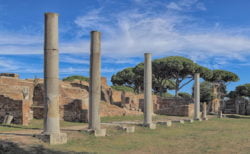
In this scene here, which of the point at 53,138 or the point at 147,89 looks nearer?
the point at 53,138

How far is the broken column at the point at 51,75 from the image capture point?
37.7 ft

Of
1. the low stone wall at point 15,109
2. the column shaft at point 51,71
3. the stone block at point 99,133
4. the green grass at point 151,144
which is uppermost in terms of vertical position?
the column shaft at point 51,71

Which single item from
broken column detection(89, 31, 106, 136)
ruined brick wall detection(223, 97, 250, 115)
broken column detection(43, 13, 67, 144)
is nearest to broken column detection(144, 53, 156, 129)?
broken column detection(89, 31, 106, 136)

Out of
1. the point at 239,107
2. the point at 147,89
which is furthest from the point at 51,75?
the point at 239,107

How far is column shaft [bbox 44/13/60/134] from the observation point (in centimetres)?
1156

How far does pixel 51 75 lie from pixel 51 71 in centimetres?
15

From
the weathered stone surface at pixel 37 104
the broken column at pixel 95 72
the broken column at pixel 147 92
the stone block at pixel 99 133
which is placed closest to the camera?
the stone block at pixel 99 133

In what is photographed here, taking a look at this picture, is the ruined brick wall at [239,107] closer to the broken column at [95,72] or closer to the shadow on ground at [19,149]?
the broken column at [95,72]

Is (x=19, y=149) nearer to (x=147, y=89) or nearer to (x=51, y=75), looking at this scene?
(x=51, y=75)

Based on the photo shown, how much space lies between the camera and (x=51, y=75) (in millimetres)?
11617

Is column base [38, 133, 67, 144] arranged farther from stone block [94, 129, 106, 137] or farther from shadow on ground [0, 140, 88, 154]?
stone block [94, 129, 106, 137]

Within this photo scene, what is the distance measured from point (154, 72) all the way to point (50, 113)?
3762 cm

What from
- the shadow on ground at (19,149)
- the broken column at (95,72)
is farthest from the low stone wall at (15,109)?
the shadow on ground at (19,149)

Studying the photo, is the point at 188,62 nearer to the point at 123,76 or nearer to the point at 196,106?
the point at 123,76
